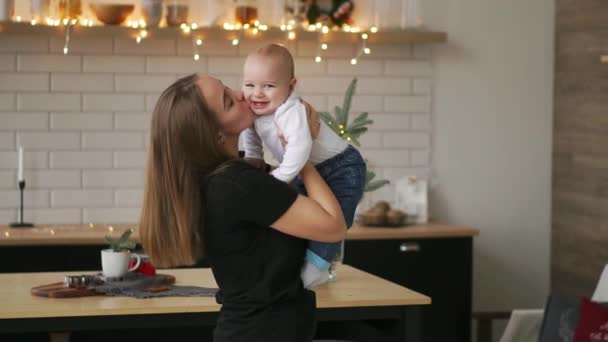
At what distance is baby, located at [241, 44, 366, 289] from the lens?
2.74 metres

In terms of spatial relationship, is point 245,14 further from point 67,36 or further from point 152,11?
point 67,36

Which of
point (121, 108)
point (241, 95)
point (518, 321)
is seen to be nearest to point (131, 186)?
point (121, 108)

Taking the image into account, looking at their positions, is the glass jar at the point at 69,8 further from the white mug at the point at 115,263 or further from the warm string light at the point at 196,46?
the white mug at the point at 115,263

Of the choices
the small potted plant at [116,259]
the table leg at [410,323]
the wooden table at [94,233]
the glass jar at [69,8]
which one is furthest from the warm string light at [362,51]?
the table leg at [410,323]

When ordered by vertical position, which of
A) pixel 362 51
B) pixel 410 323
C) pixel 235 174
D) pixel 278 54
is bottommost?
pixel 410 323

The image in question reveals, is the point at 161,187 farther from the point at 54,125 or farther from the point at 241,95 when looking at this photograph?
the point at 54,125

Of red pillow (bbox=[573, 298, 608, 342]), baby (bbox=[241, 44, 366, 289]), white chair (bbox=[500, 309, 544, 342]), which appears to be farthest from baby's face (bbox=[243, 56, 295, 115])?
white chair (bbox=[500, 309, 544, 342])

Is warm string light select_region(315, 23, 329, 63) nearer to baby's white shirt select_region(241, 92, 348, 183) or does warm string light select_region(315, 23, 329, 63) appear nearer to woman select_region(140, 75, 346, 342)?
baby's white shirt select_region(241, 92, 348, 183)

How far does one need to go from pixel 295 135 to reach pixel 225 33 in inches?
118

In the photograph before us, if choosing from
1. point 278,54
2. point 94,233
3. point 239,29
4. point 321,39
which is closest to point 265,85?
point 278,54

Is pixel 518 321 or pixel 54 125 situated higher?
pixel 54 125

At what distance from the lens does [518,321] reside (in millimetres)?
4797

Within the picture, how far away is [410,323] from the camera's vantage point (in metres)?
3.78

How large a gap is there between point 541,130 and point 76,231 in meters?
2.67
